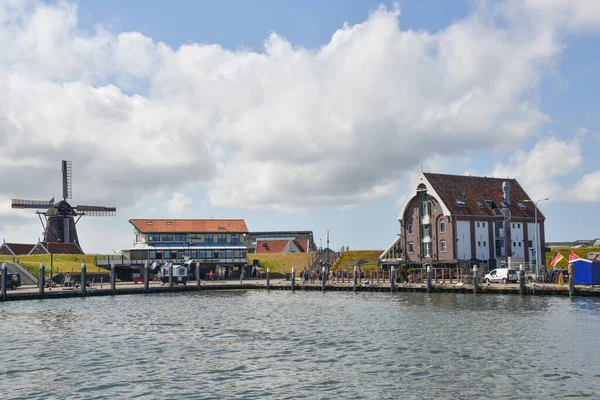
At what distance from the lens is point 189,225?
12544 cm

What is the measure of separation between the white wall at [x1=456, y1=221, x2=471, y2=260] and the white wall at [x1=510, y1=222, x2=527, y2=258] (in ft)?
30.1

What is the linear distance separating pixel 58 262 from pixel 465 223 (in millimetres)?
64436

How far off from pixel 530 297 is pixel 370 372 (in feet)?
140

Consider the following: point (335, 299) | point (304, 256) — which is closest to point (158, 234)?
point (304, 256)

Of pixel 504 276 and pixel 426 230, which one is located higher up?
pixel 426 230

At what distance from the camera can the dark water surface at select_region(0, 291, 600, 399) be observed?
90.9 feet

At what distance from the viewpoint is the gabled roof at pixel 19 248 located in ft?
411

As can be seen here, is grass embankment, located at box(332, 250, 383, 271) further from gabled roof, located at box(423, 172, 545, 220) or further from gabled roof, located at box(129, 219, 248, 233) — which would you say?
gabled roof, located at box(423, 172, 545, 220)

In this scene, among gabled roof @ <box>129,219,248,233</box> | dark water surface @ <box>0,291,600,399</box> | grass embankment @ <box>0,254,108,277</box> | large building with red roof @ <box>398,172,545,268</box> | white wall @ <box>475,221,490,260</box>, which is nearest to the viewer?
dark water surface @ <box>0,291,600,399</box>

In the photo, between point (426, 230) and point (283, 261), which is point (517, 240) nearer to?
point (426, 230)

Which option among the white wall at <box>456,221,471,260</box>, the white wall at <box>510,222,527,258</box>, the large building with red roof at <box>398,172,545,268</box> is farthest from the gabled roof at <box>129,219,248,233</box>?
the white wall at <box>510,222,527,258</box>

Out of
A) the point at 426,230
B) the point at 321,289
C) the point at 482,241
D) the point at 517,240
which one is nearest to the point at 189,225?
the point at 321,289

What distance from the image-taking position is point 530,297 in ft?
224

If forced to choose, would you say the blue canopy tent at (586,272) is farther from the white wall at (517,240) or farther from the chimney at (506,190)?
the chimney at (506,190)
